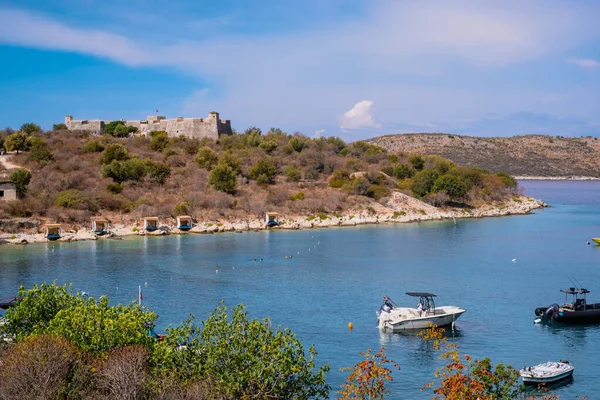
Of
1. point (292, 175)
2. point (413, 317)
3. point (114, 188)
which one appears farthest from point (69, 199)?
point (413, 317)

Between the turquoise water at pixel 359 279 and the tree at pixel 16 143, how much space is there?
32.1 meters

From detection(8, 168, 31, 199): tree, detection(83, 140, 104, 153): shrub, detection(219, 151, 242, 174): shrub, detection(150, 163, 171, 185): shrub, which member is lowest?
detection(8, 168, 31, 199): tree

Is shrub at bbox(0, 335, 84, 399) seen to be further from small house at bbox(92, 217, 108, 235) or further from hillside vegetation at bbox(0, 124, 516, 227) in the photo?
hillside vegetation at bbox(0, 124, 516, 227)

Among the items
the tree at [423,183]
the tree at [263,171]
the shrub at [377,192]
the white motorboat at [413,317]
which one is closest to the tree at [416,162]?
the tree at [423,183]

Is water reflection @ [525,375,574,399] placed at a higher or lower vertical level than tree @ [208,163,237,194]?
lower

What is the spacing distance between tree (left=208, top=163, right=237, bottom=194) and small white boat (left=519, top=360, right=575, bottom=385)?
4667 centimetres

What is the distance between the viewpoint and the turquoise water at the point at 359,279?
23797mm

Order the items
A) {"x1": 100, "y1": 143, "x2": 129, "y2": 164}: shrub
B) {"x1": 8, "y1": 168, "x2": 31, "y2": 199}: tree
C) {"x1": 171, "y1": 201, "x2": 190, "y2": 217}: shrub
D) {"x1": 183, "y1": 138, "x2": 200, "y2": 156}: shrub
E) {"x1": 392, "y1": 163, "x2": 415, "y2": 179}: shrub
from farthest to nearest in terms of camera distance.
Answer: {"x1": 392, "y1": 163, "x2": 415, "y2": 179}: shrub < {"x1": 183, "y1": 138, "x2": 200, "y2": 156}: shrub < {"x1": 100, "y1": 143, "x2": 129, "y2": 164}: shrub < {"x1": 171, "y1": 201, "x2": 190, "y2": 217}: shrub < {"x1": 8, "y1": 168, "x2": 31, "y2": 199}: tree

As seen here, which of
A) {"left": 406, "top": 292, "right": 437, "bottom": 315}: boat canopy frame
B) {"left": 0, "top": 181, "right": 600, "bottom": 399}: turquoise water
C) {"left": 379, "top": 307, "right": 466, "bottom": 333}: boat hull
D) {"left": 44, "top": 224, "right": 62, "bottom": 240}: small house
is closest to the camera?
{"left": 0, "top": 181, "right": 600, "bottom": 399}: turquoise water

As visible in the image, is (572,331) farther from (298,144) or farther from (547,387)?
(298,144)

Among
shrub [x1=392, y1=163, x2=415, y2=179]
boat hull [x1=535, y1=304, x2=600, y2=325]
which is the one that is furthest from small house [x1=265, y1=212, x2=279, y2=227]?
boat hull [x1=535, y1=304, x2=600, y2=325]

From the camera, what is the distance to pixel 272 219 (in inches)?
2360

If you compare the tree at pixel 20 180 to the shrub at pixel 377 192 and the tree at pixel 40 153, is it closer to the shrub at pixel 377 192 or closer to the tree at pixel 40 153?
the tree at pixel 40 153

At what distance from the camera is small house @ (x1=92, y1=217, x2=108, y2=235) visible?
2024 inches
